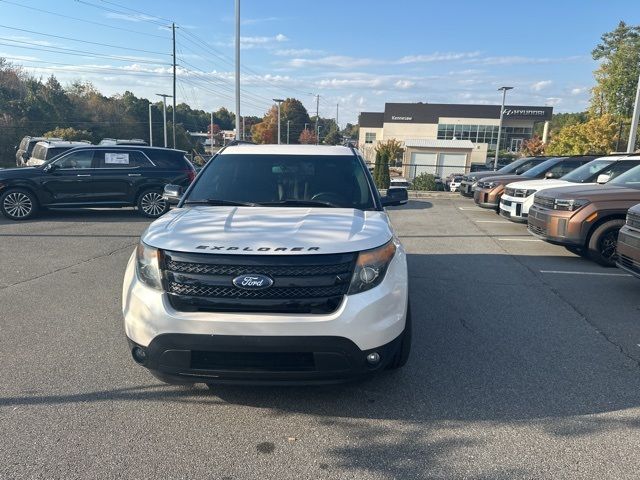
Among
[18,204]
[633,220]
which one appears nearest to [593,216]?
[633,220]

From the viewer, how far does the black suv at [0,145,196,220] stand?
37.8ft

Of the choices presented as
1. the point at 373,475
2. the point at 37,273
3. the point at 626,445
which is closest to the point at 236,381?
the point at 373,475

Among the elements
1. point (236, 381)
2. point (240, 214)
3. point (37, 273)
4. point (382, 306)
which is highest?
point (240, 214)

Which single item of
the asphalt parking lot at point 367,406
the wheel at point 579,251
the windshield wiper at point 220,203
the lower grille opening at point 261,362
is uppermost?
the windshield wiper at point 220,203

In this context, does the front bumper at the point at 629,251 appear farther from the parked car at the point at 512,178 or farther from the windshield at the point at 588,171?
the parked car at the point at 512,178

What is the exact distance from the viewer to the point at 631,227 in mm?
5781

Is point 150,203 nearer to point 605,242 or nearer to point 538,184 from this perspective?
point 538,184

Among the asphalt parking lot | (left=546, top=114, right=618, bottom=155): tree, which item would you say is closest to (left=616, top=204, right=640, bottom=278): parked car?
the asphalt parking lot

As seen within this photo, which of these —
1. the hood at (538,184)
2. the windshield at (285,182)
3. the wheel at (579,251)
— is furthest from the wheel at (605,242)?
the windshield at (285,182)

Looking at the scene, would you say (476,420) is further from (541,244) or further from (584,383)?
(541,244)

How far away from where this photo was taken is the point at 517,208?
35.9 feet

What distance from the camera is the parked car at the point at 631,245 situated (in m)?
5.56

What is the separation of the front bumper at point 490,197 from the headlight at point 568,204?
5.48 meters

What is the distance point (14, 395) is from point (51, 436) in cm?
73
